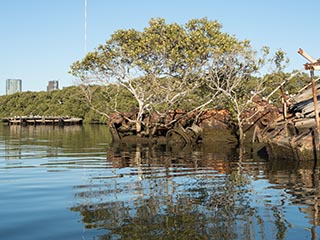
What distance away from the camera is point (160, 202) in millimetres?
9578

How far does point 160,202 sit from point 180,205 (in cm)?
57

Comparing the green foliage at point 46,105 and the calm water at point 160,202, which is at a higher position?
the green foliage at point 46,105

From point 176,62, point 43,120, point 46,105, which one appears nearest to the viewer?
point 176,62

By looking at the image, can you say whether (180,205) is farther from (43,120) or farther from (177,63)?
(43,120)

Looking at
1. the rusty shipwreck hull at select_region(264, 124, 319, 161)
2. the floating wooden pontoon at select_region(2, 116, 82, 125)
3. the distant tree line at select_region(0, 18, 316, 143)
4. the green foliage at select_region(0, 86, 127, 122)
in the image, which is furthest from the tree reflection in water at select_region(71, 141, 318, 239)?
the green foliage at select_region(0, 86, 127, 122)

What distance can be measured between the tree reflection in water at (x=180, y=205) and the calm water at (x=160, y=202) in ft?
0.06

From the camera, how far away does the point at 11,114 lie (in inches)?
4183

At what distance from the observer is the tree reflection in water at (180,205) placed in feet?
23.6

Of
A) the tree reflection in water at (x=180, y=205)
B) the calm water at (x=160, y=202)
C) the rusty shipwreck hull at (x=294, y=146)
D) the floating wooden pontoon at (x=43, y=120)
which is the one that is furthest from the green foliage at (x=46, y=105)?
the tree reflection in water at (x=180, y=205)

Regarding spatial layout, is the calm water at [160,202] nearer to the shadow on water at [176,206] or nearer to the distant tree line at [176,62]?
the shadow on water at [176,206]

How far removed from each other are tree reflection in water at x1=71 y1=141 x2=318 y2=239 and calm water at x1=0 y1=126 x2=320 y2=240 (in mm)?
17

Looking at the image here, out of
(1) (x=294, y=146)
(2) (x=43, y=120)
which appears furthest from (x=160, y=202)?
(2) (x=43, y=120)

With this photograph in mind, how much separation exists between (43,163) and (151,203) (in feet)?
34.3

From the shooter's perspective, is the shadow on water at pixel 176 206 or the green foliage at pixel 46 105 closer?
the shadow on water at pixel 176 206
